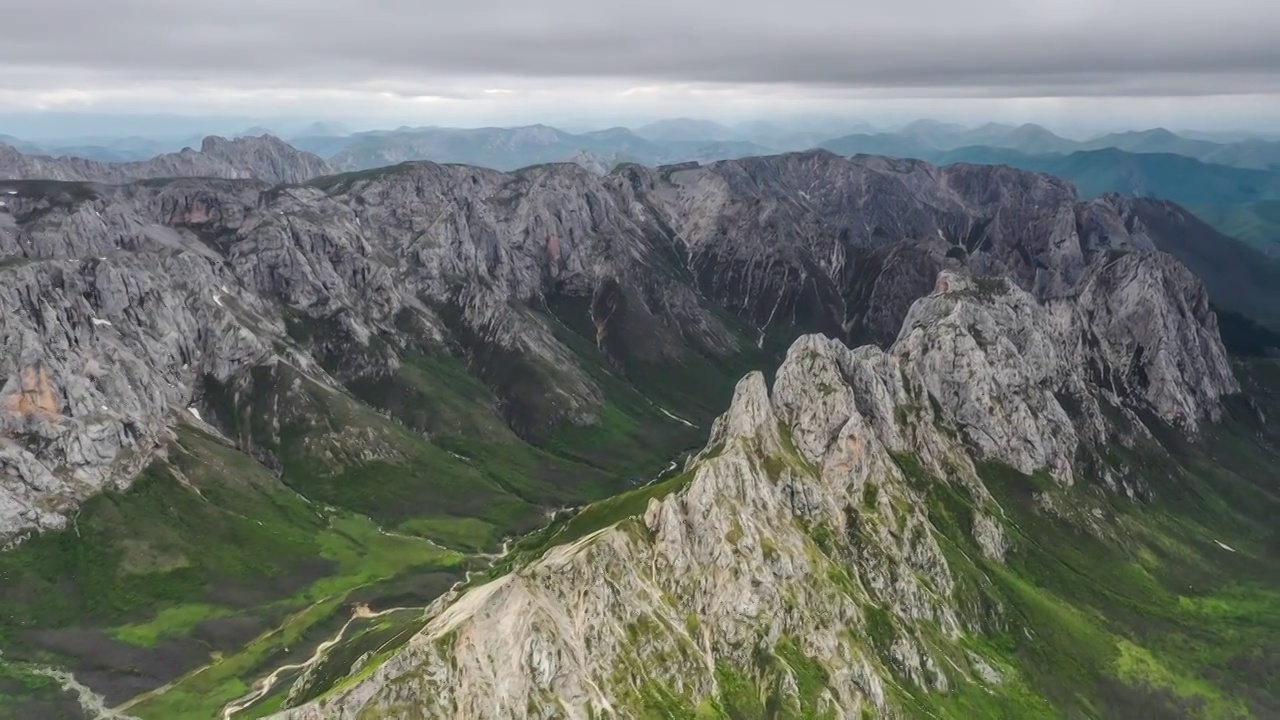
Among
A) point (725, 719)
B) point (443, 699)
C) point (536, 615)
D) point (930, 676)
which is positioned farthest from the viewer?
point (930, 676)

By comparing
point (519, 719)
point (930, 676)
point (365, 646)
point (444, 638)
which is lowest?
point (930, 676)

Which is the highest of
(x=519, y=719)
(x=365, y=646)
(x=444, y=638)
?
(x=444, y=638)

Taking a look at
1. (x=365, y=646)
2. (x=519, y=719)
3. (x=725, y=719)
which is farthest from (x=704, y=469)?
(x=365, y=646)

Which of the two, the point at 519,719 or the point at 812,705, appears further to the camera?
the point at 812,705

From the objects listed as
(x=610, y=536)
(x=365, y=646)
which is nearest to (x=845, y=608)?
(x=610, y=536)

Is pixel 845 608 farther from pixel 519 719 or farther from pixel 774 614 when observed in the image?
pixel 519 719

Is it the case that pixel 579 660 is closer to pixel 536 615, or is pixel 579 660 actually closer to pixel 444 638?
pixel 536 615

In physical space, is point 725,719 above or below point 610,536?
below

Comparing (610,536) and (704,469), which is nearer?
(610,536)

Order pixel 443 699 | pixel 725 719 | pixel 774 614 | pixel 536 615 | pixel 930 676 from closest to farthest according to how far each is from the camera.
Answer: pixel 443 699
pixel 536 615
pixel 725 719
pixel 774 614
pixel 930 676
